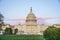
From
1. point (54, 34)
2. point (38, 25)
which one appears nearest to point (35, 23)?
point (38, 25)

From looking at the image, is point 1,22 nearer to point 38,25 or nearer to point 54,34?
point 38,25

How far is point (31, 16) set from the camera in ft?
108

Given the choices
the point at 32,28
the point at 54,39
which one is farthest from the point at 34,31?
the point at 54,39

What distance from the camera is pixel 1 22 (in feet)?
84.7

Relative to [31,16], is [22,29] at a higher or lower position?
lower

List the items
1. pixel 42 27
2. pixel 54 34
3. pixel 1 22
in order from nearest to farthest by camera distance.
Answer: pixel 54 34, pixel 1 22, pixel 42 27

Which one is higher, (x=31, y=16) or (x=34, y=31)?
(x=31, y=16)

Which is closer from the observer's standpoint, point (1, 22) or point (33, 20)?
point (1, 22)

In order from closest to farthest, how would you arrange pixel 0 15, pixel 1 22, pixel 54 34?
pixel 54 34
pixel 0 15
pixel 1 22

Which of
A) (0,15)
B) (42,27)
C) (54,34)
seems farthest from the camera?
(42,27)

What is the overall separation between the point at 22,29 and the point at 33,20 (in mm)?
2492

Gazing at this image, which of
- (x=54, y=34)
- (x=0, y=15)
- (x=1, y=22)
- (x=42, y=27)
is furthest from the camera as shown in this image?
(x=42, y=27)

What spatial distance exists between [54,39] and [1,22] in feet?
47.9

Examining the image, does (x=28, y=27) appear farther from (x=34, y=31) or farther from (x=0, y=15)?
(x=0, y=15)
